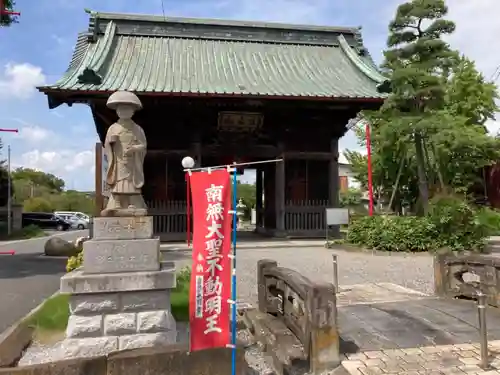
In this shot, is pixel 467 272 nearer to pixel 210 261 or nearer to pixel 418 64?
pixel 210 261

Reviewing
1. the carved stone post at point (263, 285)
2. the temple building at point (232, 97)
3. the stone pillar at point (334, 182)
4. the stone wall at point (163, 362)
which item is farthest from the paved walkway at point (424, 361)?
the stone pillar at point (334, 182)

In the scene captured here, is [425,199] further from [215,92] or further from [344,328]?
[344,328]

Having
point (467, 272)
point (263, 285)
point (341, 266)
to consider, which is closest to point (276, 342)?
point (263, 285)

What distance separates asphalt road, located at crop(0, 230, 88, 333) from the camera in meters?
7.28

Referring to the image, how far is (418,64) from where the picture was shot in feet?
56.4

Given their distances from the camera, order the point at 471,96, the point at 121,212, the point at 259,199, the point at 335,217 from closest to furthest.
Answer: the point at 121,212 → the point at 335,217 → the point at 259,199 → the point at 471,96

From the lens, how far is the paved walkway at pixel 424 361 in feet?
14.0

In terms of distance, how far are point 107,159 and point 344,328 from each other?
3662 mm

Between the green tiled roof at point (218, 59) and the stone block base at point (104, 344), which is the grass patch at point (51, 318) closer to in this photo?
the stone block base at point (104, 344)

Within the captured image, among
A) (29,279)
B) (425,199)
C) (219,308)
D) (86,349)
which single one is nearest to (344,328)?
(219,308)

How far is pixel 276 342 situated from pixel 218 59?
15197 millimetres

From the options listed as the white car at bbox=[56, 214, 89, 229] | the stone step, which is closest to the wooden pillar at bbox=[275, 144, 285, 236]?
the stone step

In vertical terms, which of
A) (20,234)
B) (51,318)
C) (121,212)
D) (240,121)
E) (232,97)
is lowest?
(20,234)

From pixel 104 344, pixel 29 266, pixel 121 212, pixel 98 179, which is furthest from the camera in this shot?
pixel 29 266
